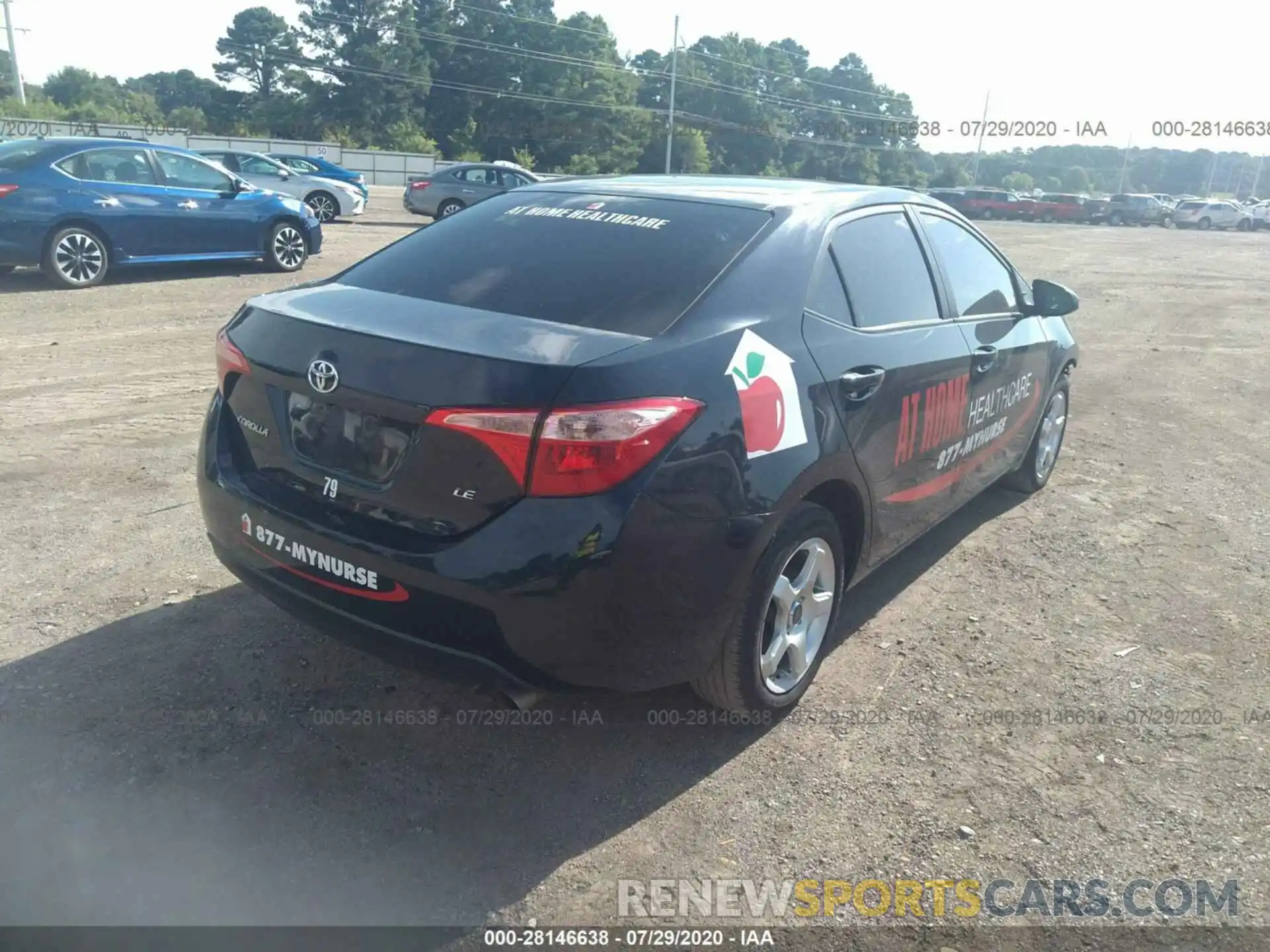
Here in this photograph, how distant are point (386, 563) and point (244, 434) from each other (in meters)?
0.80

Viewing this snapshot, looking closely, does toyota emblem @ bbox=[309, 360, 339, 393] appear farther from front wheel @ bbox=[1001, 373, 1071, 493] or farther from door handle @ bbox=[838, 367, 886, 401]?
front wheel @ bbox=[1001, 373, 1071, 493]

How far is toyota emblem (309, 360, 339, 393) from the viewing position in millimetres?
2783

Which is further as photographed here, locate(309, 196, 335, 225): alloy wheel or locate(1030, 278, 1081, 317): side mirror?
locate(309, 196, 335, 225): alloy wheel

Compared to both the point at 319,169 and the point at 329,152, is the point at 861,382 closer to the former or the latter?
the point at 319,169

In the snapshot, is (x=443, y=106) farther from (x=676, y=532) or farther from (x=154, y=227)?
(x=676, y=532)

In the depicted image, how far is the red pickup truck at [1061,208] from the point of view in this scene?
53.6 m

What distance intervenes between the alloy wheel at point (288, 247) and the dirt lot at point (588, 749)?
8.04 metres

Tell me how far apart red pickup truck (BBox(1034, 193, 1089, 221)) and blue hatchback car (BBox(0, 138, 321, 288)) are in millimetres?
50193

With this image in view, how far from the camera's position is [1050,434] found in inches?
232

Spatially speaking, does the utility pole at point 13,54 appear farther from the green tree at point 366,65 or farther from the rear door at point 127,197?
the rear door at point 127,197

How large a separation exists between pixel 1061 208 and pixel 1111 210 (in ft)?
8.29

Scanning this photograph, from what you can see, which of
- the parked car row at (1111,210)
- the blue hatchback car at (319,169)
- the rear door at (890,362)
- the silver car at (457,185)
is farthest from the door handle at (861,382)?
the parked car row at (1111,210)

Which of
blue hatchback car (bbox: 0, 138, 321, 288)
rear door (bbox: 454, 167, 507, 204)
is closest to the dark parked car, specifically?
rear door (bbox: 454, 167, 507, 204)

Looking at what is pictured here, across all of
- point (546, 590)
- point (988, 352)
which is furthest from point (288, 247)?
point (546, 590)
